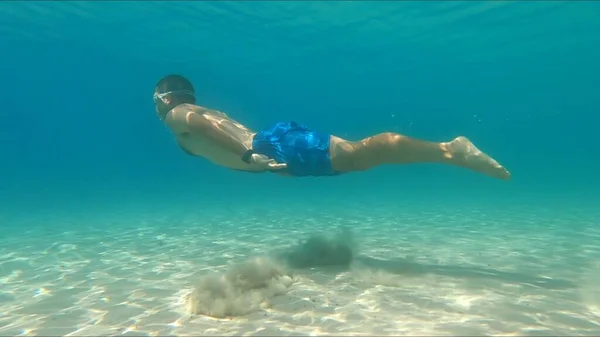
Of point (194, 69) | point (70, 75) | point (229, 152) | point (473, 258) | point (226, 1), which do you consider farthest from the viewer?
point (70, 75)

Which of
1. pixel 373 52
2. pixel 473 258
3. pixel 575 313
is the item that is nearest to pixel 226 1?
pixel 373 52

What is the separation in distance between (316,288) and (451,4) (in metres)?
24.9

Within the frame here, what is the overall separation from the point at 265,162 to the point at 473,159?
3.43 meters

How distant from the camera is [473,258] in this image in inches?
352

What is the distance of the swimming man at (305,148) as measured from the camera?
6668 millimetres

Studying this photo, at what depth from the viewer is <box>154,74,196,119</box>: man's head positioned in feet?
24.8

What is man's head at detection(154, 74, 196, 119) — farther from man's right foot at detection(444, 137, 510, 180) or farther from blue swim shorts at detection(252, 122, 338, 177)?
man's right foot at detection(444, 137, 510, 180)

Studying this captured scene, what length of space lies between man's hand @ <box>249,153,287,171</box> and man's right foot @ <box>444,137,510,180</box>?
2813 millimetres

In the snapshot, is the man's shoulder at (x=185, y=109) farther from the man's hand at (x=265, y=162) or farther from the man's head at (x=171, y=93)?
the man's hand at (x=265, y=162)

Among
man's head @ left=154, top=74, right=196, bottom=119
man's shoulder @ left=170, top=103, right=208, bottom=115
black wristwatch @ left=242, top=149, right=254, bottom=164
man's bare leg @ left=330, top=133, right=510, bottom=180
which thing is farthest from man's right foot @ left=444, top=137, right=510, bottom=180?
man's head @ left=154, top=74, right=196, bottom=119

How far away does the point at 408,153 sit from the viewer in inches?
264

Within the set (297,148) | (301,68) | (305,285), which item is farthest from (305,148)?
(301,68)

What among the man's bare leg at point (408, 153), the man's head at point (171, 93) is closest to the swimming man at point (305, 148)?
the man's bare leg at point (408, 153)

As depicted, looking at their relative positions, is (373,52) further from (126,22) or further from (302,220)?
(302,220)
